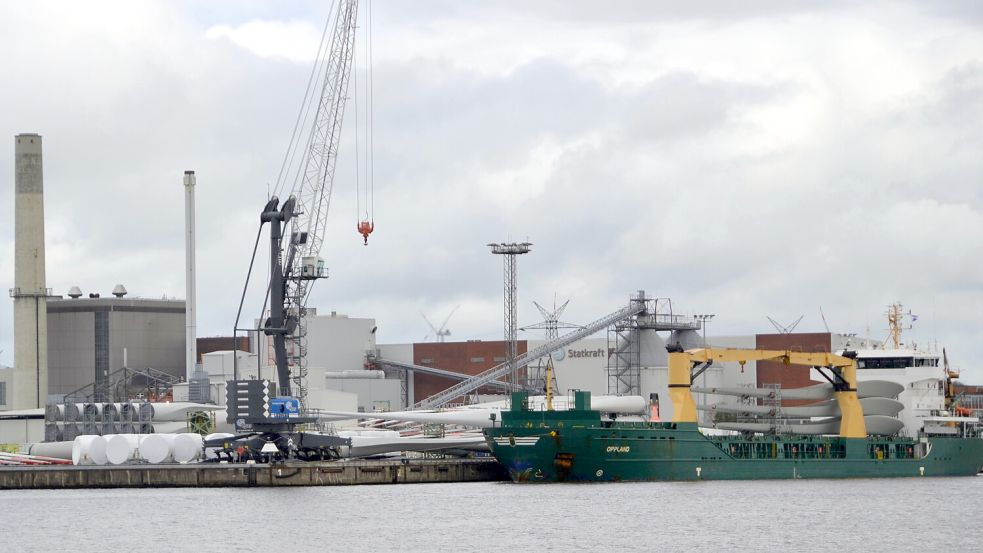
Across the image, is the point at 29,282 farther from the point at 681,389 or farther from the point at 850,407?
the point at 850,407

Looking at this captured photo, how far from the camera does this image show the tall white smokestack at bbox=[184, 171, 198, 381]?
Result: 13650cm

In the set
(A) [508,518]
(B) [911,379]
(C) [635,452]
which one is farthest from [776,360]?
(A) [508,518]

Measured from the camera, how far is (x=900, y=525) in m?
71.0

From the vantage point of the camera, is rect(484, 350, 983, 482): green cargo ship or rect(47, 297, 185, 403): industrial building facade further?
rect(47, 297, 185, 403): industrial building facade

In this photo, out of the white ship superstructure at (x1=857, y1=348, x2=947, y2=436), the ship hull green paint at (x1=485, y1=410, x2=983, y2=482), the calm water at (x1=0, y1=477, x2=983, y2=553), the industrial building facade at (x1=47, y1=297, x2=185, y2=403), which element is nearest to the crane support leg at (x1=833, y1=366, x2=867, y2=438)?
the ship hull green paint at (x1=485, y1=410, x2=983, y2=482)

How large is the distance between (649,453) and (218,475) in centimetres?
2339

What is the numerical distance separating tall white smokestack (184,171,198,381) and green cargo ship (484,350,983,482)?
2005 inches

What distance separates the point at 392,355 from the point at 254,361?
21102 mm

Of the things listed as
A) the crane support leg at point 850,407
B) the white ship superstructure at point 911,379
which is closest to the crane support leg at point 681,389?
the crane support leg at point 850,407

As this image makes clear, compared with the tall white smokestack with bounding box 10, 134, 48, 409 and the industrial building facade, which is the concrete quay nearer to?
the tall white smokestack with bounding box 10, 134, 48, 409

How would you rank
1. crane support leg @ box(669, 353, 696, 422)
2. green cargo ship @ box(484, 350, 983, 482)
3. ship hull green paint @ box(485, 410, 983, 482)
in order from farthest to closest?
crane support leg @ box(669, 353, 696, 422) < green cargo ship @ box(484, 350, 983, 482) < ship hull green paint @ box(485, 410, 983, 482)

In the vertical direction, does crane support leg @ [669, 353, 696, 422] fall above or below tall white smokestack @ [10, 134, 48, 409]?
below

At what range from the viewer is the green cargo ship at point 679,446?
88.4 metres

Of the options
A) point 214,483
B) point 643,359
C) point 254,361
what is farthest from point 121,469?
point 643,359
